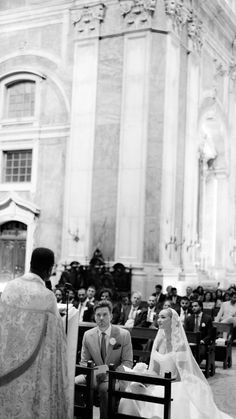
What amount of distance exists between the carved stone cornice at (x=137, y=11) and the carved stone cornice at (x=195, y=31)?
2.22 meters

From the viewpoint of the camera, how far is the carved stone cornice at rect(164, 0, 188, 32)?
20938 mm

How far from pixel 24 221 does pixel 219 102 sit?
35.0 feet

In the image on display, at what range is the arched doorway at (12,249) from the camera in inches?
885

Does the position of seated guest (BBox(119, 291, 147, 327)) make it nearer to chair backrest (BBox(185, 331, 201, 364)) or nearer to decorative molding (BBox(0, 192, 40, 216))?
chair backrest (BBox(185, 331, 201, 364))

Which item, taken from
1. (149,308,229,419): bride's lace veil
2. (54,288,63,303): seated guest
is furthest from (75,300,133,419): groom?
(54,288,63,303): seated guest

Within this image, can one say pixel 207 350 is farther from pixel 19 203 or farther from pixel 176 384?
pixel 19 203

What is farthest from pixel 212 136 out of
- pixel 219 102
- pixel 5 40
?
pixel 5 40

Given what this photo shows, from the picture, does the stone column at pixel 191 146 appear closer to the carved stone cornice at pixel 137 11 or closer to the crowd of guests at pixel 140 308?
the carved stone cornice at pixel 137 11

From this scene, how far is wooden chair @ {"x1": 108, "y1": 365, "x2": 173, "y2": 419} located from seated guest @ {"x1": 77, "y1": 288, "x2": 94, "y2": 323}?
6.92 meters

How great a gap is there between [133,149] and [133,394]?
15298 mm

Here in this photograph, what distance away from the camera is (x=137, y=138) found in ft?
67.5

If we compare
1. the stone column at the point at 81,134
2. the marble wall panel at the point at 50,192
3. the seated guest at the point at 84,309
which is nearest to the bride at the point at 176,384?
the seated guest at the point at 84,309

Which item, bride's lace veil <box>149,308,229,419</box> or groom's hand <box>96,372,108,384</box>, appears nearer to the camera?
groom's hand <box>96,372,108,384</box>

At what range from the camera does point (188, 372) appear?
712 centimetres
